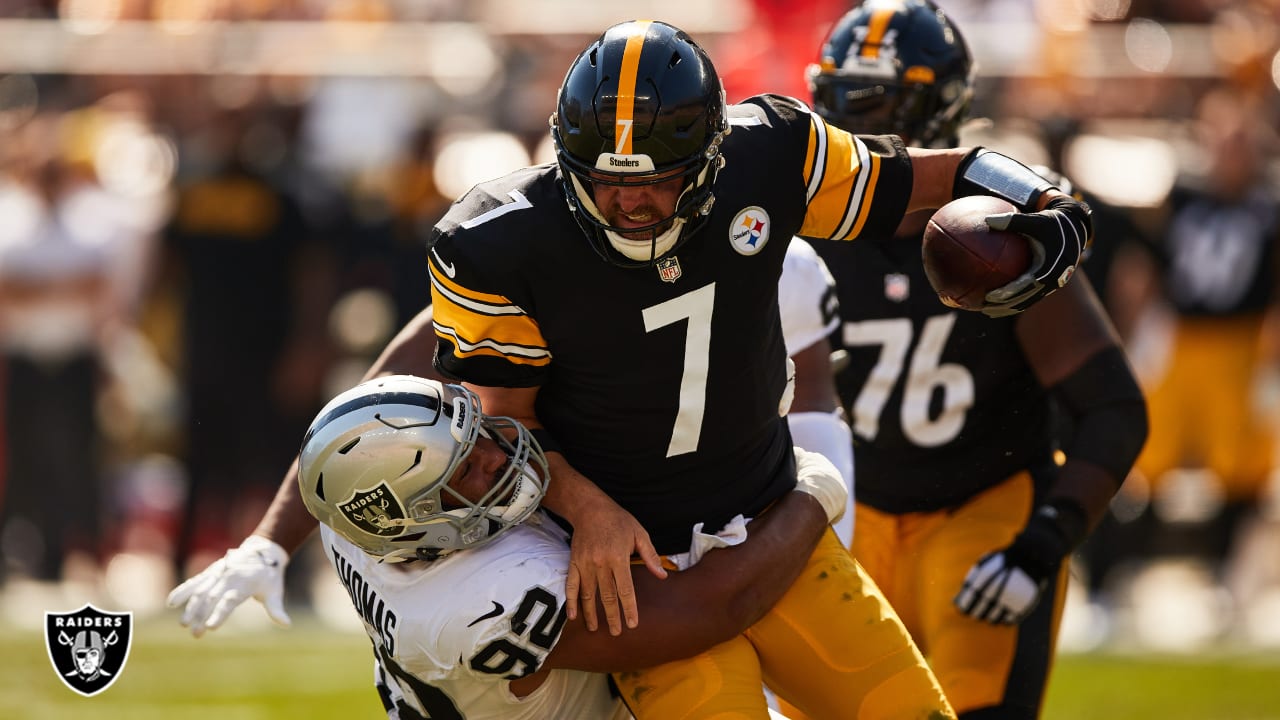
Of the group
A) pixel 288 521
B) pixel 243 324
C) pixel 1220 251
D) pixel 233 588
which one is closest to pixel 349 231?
pixel 243 324

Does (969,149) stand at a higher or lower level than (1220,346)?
higher

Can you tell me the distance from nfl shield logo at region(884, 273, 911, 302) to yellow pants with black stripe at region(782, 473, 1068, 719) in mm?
530

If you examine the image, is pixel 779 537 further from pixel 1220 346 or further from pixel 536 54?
pixel 536 54

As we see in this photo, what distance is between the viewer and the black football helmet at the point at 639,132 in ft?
10.6

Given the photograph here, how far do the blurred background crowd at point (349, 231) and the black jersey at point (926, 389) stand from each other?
12.0ft

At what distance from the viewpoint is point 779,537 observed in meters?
3.47

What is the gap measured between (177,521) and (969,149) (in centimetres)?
618

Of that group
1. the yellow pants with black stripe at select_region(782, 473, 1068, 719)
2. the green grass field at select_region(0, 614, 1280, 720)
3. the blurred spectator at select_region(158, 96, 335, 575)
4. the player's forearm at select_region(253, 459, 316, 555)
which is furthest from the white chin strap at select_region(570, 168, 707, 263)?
the blurred spectator at select_region(158, 96, 335, 575)

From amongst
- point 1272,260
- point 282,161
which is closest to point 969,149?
point 1272,260

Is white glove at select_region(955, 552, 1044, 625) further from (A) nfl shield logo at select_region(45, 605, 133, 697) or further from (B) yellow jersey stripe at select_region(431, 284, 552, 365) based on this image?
(A) nfl shield logo at select_region(45, 605, 133, 697)

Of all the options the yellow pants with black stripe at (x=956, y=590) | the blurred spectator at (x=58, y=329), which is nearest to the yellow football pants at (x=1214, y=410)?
the yellow pants with black stripe at (x=956, y=590)

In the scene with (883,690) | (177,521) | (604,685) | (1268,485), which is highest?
(883,690)

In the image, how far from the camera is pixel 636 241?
3262 mm

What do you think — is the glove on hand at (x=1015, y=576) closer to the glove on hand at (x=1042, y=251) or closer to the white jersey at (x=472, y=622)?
the glove on hand at (x=1042, y=251)
